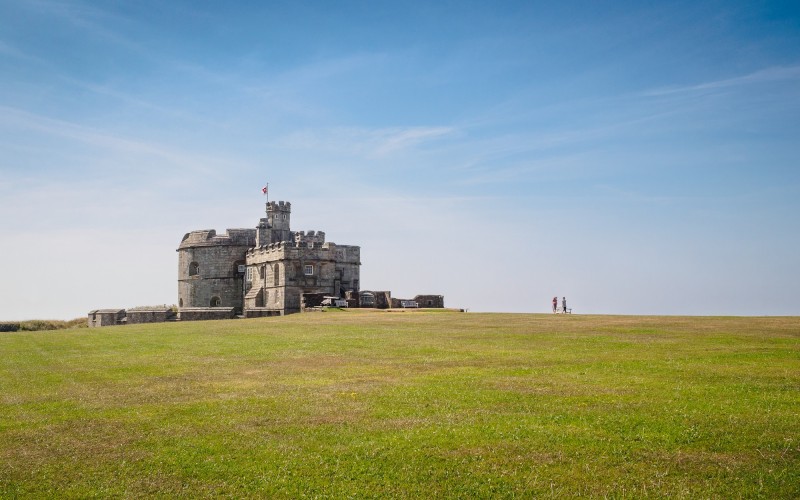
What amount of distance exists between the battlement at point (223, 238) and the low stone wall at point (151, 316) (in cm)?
1370

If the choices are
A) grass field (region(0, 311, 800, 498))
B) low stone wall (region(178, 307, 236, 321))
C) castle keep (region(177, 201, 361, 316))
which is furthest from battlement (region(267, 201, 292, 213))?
grass field (region(0, 311, 800, 498))

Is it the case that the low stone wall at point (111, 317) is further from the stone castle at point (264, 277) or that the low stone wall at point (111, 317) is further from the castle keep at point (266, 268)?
the castle keep at point (266, 268)

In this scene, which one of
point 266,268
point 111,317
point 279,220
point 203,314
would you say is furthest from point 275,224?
point 111,317

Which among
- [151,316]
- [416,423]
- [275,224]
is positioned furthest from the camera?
[275,224]

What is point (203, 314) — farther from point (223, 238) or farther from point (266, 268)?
point (223, 238)

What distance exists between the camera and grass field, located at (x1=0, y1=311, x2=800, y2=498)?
33.7 feet

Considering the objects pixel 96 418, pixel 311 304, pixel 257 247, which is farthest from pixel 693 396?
pixel 257 247

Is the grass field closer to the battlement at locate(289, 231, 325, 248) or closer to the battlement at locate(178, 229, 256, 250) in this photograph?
the battlement at locate(289, 231, 325, 248)

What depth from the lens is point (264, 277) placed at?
214 feet

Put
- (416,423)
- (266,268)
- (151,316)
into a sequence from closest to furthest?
(416,423), (151,316), (266,268)

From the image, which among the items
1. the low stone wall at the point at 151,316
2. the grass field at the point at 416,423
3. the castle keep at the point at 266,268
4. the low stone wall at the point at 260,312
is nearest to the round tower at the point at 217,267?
the castle keep at the point at 266,268

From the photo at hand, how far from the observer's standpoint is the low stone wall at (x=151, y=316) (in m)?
58.6

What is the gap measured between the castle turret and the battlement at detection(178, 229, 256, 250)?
348 centimetres

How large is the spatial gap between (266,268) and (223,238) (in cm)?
1018
